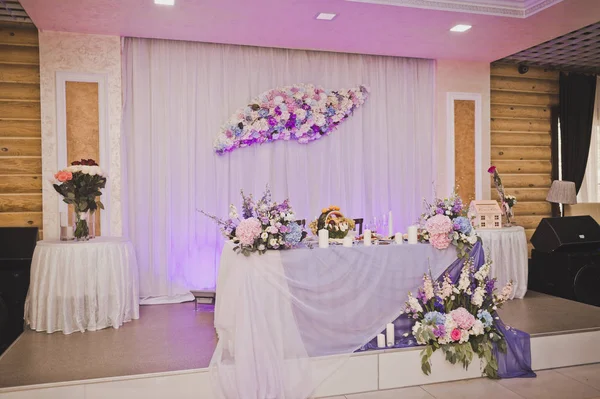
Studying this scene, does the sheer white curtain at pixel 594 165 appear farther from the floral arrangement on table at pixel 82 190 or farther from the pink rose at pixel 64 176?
the pink rose at pixel 64 176

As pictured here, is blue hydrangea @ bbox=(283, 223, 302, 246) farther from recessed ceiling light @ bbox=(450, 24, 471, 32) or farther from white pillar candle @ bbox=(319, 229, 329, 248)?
recessed ceiling light @ bbox=(450, 24, 471, 32)

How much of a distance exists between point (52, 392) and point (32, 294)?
1.49 m

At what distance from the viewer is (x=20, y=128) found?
5.71 meters

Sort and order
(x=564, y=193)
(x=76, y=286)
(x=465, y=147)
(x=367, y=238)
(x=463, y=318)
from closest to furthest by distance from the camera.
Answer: (x=463, y=318) < (x=367, y=238) < (x=76, y=286) < (x=465, y=147) < (x=564, y=193)

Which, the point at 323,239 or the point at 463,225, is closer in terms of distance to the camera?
the point at 323,239

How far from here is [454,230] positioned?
12.9ft

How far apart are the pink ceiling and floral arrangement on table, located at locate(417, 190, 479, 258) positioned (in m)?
2.06

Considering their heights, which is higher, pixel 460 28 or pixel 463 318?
pixel 460 28

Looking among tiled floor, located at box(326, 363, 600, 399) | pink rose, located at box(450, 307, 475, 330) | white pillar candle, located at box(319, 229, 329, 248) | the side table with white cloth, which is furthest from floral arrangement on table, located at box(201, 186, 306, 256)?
the side table with white cloth

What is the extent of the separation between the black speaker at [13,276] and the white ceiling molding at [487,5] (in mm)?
4163

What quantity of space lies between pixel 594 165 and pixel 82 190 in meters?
7.01

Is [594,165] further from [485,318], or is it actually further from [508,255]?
[485,318]

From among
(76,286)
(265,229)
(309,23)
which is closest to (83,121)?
(76,286)

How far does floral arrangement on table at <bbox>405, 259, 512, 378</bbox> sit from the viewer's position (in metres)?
3.74
